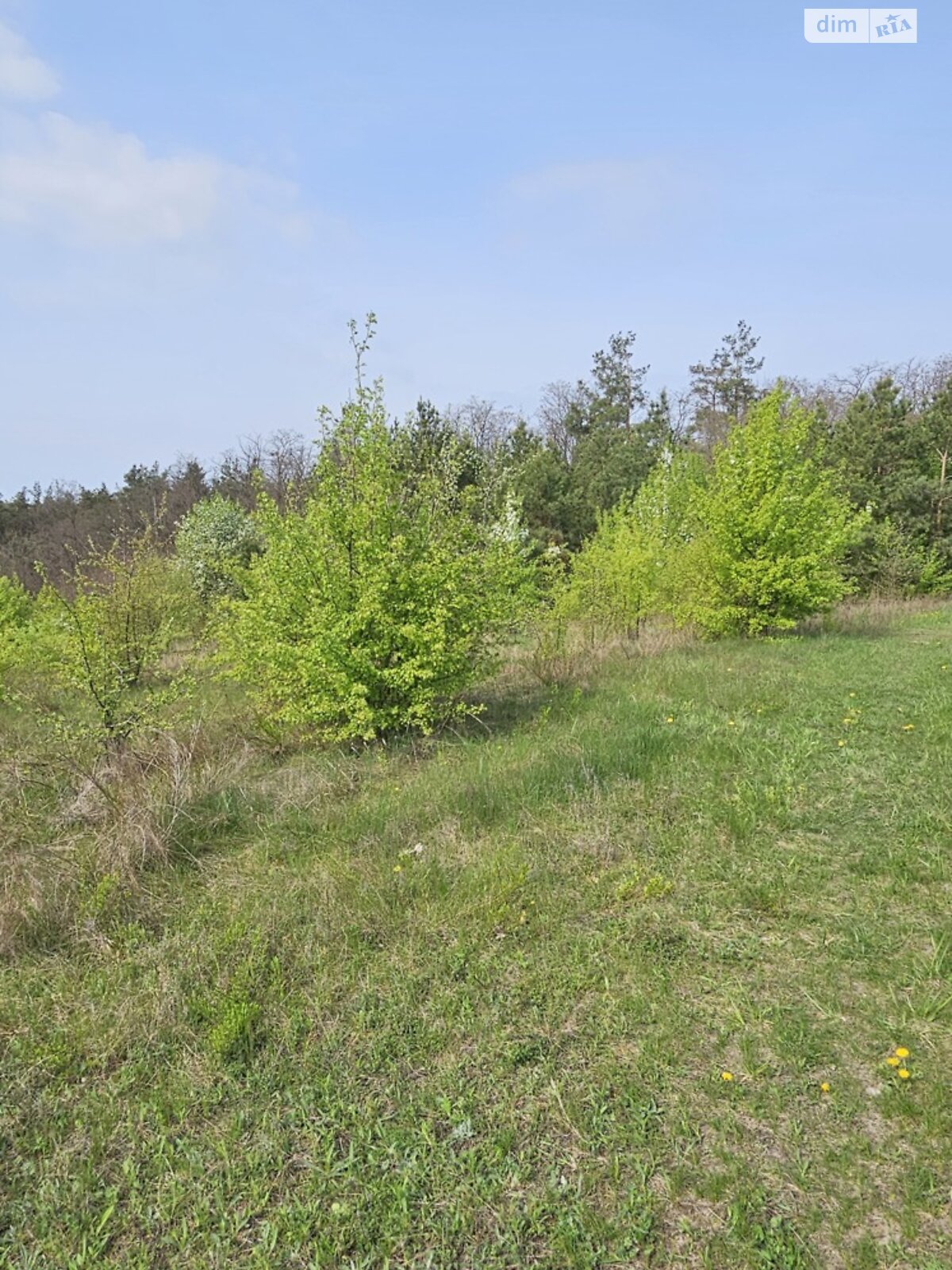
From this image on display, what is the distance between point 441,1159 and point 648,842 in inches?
89.2

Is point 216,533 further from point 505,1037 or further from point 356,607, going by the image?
point 505,1037

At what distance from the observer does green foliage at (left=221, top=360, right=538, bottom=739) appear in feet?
18.3

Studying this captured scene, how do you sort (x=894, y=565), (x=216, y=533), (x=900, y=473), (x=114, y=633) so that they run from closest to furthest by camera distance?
(x=114, y=633)
(x=894, y=565)
(x=900, y=473)
(x=216, y=533)

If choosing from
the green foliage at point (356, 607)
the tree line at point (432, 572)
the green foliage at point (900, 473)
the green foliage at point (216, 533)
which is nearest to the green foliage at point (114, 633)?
the tree line at point (432, 572)

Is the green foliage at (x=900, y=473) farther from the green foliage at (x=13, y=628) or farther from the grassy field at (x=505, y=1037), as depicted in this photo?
the green foliage at (x=13, y=628)

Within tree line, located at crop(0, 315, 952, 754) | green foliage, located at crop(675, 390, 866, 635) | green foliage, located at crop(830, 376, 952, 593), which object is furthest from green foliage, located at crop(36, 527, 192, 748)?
green foliage, located at crop(830, 376, 952, 593)

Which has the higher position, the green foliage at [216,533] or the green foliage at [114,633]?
the green foliage at [216,533]

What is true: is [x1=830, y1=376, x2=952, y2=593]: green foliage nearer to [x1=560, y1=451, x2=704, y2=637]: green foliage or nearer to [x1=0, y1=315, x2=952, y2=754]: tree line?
[x1=0, y1=315, x2=952, y2=754]: tree line

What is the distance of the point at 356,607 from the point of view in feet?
18.6

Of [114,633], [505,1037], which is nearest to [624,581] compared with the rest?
[114,633]

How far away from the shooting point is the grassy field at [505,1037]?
1.85m

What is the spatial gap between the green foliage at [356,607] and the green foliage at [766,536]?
247 inches

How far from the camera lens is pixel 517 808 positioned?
4.41 meters

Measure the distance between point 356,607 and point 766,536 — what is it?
7831 mm
